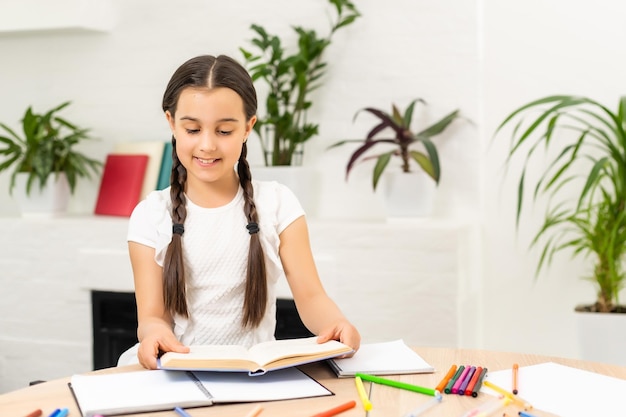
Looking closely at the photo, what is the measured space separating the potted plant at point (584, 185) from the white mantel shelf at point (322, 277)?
0.28m

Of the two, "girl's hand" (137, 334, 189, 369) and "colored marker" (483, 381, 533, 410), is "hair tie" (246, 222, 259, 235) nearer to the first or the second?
"girl's hand" (137, 334, 189, 369)

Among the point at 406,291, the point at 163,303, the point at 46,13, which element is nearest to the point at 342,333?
the point at 163,303

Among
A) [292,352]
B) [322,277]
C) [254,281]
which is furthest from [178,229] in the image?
[322,277]

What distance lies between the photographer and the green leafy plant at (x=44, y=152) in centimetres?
298

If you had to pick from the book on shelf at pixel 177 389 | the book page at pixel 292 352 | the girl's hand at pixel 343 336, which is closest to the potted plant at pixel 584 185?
the girl's hand at pixel 343 336

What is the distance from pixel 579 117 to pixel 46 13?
6.43 ft

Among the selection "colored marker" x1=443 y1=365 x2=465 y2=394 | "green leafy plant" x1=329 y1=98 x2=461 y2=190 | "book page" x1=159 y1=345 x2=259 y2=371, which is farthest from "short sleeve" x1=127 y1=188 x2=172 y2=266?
"green leafy plant" x1=329 y1=98 x2=461 y2=190

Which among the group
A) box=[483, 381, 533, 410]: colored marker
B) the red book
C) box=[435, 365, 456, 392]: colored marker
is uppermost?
the red book

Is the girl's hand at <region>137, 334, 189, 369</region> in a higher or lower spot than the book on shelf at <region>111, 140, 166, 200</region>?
lower

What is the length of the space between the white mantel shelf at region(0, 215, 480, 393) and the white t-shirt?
37.2 inches

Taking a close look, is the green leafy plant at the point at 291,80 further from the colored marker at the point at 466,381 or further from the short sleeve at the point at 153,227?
the colored marker at the point at 466,381

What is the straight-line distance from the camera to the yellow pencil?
3.65ft

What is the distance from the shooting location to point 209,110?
4.94 ft

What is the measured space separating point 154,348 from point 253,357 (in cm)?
18
